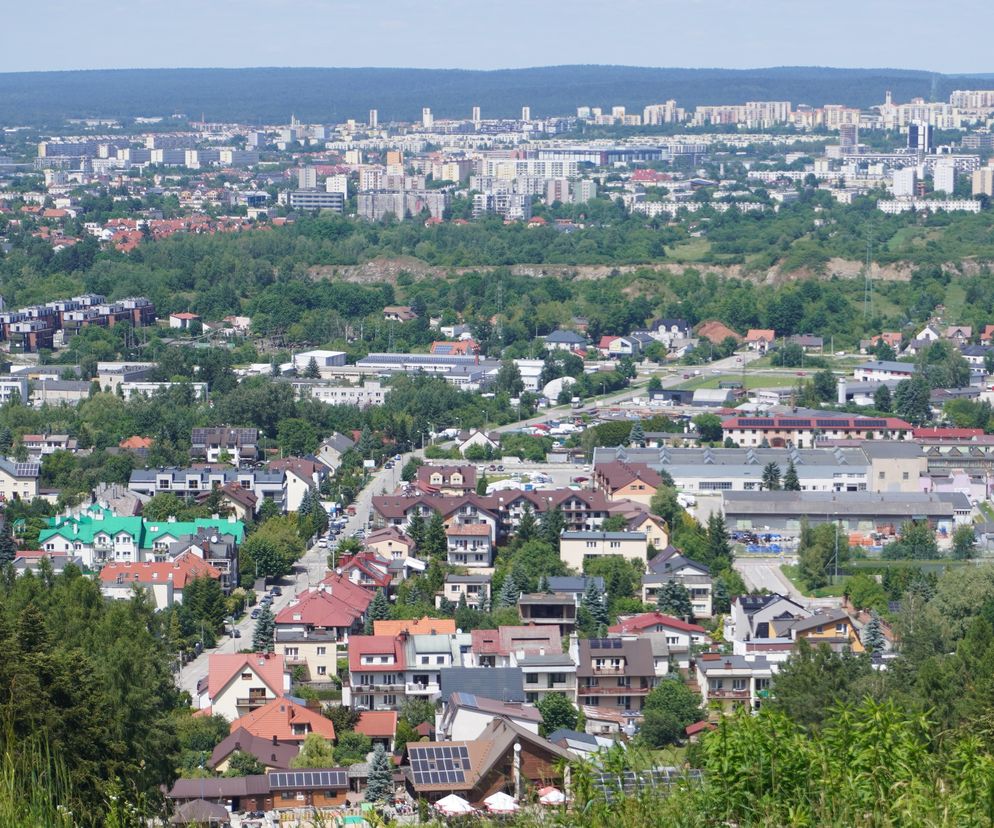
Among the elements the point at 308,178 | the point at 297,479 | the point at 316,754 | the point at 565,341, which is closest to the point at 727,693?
the point at 316,754

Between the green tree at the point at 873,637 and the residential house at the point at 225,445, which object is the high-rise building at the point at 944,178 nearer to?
the residential house at the point at 225,445

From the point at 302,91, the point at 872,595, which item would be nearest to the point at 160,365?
the point at 872,595

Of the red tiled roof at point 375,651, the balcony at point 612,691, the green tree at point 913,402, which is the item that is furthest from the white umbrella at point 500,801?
the green tree at point 913,402

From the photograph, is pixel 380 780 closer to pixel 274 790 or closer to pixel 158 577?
pixel 274 790

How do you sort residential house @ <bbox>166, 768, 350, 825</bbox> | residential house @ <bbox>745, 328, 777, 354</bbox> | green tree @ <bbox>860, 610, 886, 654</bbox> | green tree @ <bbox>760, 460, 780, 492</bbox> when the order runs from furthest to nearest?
residential house @ <bbox>745, 328, 777, 354</bbox> → green tree @ <bbox>760, 460, 780, 492</bbox> → green tree @ <bbox>860, 610, 886, 654</bbox> → residential house @ <bbox>166, 768, 350, 825</bbox>

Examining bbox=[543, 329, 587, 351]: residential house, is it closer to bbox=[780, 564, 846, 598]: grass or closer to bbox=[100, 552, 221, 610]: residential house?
bbox=[780, 564, 846, 598]: grass

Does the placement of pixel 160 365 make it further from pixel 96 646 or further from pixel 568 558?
pixel 96 646

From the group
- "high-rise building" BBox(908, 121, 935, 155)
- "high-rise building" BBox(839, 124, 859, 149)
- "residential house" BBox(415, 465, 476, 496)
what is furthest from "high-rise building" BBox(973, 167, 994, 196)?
"residential house" BBox(415, 465, 476, 496)
